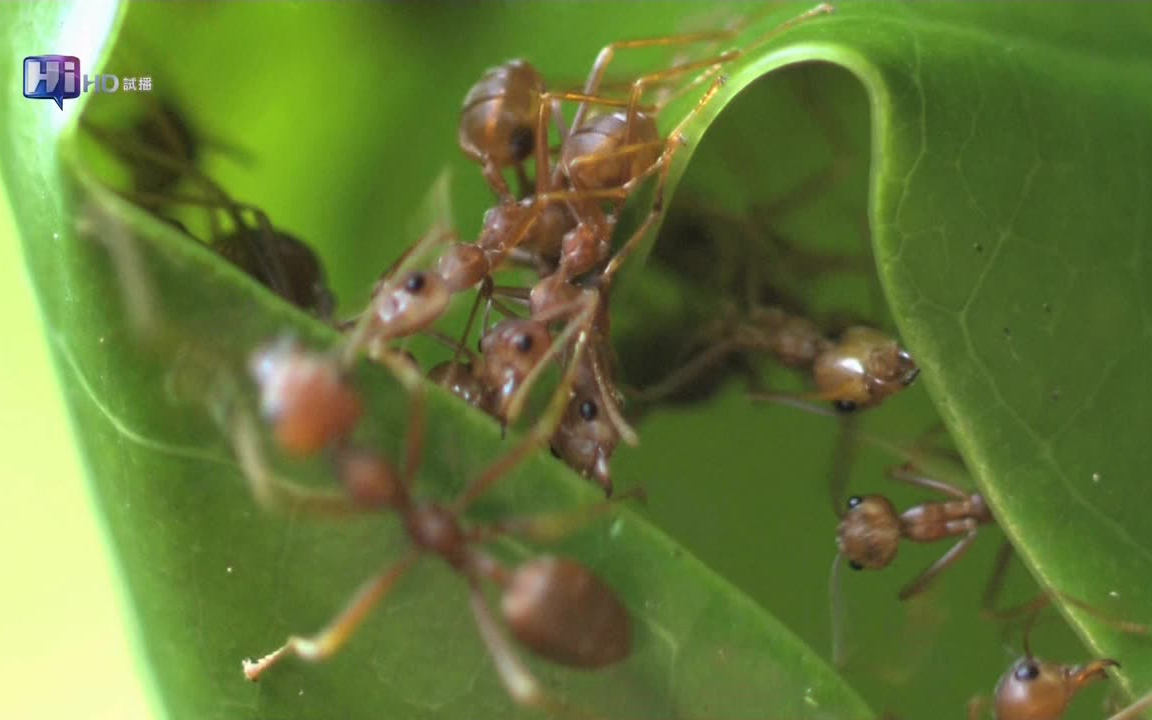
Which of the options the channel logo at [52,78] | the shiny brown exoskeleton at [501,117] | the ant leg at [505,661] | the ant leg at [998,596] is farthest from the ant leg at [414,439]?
the ant leg at [998,596]

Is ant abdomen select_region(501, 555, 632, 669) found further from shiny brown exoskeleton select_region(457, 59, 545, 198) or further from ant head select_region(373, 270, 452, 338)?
shiny brown exoskeleton select_region(457, 59, 545, 198)

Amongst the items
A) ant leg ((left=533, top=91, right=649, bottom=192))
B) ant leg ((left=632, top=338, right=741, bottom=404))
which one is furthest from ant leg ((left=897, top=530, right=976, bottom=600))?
ant leg ((left=533, top=91, right=649, bottom=192))

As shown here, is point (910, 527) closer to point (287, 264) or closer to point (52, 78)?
point (287, 264)

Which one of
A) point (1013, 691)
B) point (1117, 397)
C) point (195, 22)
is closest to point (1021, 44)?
point (1117, 397)

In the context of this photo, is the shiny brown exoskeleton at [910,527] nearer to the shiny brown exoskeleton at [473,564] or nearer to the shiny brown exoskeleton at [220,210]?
the shiny brown exoskeleton at [473,564]

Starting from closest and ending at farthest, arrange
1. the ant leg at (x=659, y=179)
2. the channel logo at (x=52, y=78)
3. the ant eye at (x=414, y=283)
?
1. the channel logo at (x=52, y=78)
2. the ant leg at (x=659, y=179)
3. the ant eye at (x=414, y=283)

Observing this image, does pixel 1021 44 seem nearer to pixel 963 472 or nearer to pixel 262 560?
pixel 963 472
